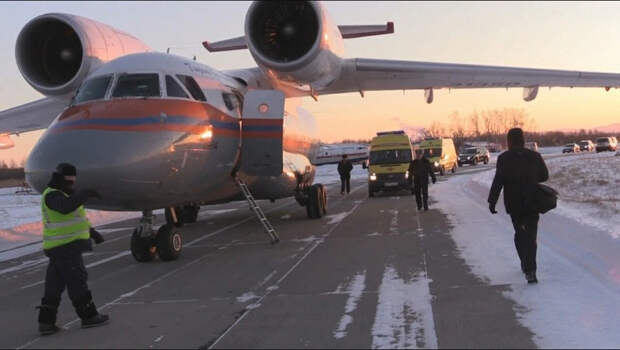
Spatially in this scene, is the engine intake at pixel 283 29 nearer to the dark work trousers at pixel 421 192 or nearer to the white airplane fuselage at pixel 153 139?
the white airplane fuselage at pixel 153 139

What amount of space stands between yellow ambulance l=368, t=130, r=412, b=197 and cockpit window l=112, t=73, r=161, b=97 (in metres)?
13.6

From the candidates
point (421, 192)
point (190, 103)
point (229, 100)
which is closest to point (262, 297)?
point (190, 103)

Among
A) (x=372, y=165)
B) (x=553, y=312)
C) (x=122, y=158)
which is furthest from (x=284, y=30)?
(x=372, y=165)

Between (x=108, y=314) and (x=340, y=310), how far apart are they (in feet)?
7.83

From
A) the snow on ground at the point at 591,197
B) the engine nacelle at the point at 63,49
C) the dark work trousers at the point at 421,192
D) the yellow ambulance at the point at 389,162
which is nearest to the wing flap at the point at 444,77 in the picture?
the dark work trousers at the point at 421,192

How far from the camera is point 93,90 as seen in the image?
7.97 meters

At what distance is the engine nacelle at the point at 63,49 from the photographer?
10344 mm

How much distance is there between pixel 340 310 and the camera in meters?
5.23

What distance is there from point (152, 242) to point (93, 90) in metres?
2.44

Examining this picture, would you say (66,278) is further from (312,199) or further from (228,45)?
(228,45)

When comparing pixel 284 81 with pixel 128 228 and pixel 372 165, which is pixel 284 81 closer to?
pixel 128 228

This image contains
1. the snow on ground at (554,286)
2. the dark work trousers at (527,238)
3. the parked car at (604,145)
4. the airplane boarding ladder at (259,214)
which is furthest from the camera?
the parked car at (604,145)

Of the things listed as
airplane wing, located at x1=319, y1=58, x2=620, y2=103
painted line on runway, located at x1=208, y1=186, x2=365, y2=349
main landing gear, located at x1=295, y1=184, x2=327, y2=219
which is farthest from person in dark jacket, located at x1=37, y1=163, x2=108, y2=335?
main landing gear, located at x1=295, y1=184, x2=327, y2=219

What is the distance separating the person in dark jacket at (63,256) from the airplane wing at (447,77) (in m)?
7.95
